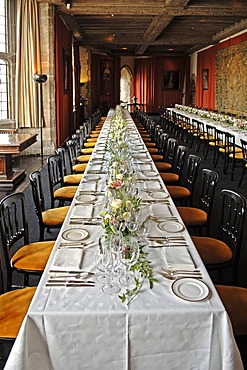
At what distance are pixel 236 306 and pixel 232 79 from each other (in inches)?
575

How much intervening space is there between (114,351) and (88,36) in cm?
1631

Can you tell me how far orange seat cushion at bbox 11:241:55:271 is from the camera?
289cm

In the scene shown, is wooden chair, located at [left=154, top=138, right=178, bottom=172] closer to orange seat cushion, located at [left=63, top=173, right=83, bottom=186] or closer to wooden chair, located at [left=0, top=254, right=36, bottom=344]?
orange seat cushion, located at [left=63, top=173, right=83, bottom=186]

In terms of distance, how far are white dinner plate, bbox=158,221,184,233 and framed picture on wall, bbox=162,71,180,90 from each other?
2334 centimetres

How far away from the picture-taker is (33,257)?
3008mm

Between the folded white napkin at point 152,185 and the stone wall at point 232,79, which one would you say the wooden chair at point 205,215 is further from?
the stone wall at point 232,79

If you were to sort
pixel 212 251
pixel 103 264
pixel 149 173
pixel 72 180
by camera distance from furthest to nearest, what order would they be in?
pixel 72 180, pixel 149 173, pixel 212 251, pixel 103 264

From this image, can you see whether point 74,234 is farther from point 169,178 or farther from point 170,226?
point 169,178

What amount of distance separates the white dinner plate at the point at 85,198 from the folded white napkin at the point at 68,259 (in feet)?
3.41

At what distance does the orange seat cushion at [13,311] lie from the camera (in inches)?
84.3

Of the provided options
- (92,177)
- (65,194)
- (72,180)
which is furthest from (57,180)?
(92,177)

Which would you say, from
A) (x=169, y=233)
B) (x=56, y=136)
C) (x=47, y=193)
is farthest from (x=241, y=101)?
(x=169, y=233)

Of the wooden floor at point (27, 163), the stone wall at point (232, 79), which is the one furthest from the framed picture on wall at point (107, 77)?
the wooden floor at point (27, 163)

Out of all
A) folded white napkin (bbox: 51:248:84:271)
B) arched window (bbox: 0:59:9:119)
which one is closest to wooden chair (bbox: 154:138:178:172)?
folded white napkin (bbox: 51:248:84:271)
